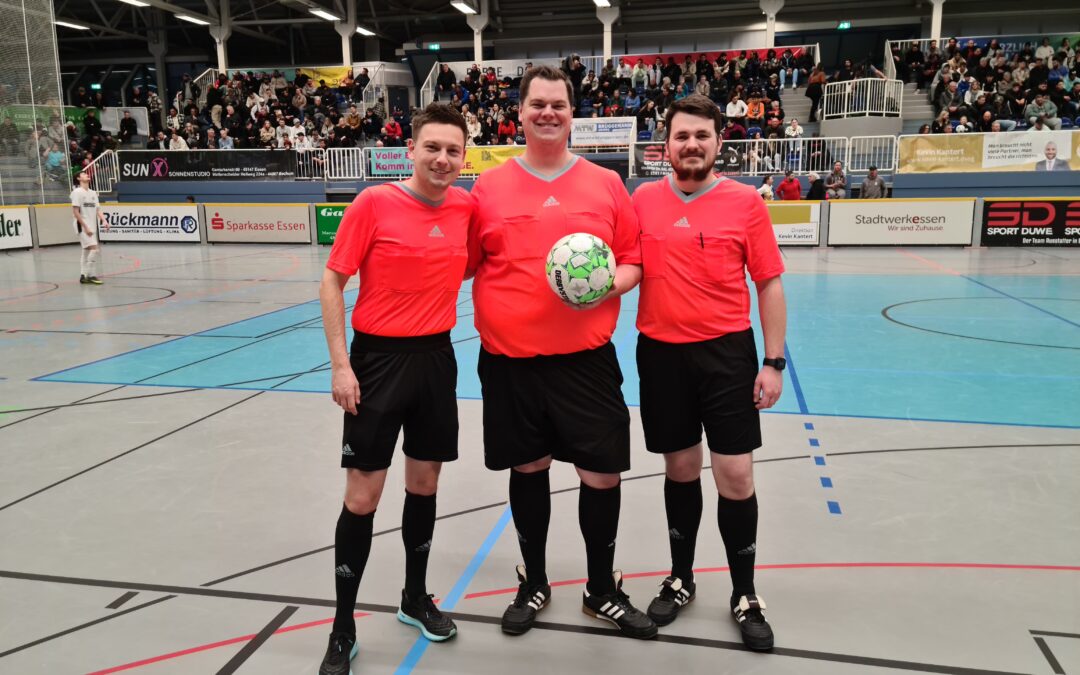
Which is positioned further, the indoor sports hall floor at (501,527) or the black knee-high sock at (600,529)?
the black knee-high sock at (600,529)

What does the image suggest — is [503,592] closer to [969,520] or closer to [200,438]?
[969,520]

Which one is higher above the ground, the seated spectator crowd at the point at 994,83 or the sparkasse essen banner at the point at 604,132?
the seated spectator crowd at the point at 994,83

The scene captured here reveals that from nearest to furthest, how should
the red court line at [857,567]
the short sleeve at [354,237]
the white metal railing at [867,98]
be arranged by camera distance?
the short sleeve at [354,237] < the red court line at [857,567] < the white metal railing at [867,98]

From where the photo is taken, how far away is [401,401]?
2.91 m

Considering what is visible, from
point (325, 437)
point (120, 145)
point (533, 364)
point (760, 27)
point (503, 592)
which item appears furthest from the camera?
point (760, 27)

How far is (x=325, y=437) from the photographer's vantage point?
5.51m

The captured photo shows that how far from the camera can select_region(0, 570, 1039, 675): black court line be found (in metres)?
2.80

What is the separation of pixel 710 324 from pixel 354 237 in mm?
1379

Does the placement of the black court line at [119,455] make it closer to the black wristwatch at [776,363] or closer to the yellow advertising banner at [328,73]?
the black wristwatch at [776,363]

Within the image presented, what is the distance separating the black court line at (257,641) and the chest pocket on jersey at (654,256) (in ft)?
6.55

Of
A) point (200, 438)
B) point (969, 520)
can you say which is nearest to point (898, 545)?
point (969, 520)

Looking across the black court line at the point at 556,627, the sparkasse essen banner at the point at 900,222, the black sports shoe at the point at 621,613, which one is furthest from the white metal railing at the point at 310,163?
the black sports shoe at the point at 621,613

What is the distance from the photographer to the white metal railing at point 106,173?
26625 millimetres

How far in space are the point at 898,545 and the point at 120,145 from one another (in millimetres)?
33286
